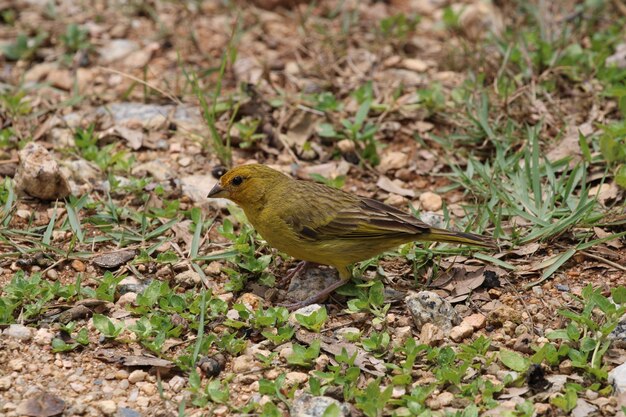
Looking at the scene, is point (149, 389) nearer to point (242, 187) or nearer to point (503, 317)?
point (242, 187)

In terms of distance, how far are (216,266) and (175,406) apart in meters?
1.46

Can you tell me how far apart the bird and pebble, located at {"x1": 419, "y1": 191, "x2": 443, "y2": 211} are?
773 mm

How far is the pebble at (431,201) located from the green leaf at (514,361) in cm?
195

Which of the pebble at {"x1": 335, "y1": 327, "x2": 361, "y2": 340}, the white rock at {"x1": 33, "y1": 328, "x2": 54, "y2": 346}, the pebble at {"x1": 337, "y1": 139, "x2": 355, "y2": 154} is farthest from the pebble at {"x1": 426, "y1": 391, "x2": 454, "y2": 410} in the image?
the pebble at {"x1": 337, "y1": 139, "x2": 355, "y2": 154}

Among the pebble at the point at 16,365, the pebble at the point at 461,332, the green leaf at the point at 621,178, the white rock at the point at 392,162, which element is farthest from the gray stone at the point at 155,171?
the green leaf at the point at 621,178

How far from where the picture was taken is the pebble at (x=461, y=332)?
4.94m

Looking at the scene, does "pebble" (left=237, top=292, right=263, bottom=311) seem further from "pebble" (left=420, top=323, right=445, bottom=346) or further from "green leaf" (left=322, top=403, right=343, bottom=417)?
"green leaf" (left=322, top=403, right=343, bottom=417)

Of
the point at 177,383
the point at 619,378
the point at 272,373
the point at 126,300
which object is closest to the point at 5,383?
the point at 177,383

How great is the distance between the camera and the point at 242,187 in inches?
229

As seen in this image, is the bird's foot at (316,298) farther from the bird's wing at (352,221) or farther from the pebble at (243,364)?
the pebble at (243,364)

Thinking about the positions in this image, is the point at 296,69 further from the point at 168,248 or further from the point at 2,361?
the point at 2,361

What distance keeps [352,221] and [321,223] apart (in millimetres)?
202

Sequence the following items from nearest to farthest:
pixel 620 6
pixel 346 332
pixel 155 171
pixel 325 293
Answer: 1. pixel 346 332
2. pixel 325 293
3. pixel 155 171
4. pixel 620 6

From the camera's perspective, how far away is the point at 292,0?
899 cm
